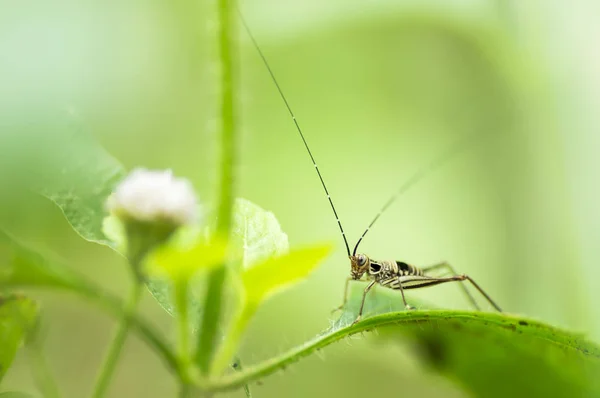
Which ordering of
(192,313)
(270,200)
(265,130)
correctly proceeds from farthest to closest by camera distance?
(265,130) < (270,200) < (192,313)

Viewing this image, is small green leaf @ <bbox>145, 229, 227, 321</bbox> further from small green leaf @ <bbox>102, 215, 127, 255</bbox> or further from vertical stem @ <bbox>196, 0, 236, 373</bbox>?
small green leaf @ <bbox>102, 215, 127, 255</bbox>

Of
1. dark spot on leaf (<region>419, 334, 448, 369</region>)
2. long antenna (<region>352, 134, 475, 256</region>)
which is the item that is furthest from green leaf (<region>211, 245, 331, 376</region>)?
long antenna (<region>352, 134, 475, 256</region>)

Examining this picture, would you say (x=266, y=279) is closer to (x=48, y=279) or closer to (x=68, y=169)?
(x=48, y=279)

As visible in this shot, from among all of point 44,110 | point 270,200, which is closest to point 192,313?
point 44,110

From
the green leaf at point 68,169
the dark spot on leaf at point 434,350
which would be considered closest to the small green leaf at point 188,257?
the green leaf at point 68,169

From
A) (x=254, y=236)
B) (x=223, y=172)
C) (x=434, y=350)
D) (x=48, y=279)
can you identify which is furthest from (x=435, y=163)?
(x=48, y=279)

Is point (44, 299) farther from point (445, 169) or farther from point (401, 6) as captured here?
point (445, 169)
